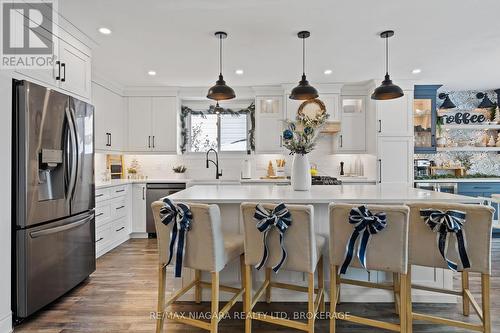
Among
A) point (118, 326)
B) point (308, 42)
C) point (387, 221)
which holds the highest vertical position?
point (308, 42)

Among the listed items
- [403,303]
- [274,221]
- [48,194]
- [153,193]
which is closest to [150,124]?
[153,193]

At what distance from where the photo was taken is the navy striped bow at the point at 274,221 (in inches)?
74.0

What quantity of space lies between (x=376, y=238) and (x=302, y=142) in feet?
3.69

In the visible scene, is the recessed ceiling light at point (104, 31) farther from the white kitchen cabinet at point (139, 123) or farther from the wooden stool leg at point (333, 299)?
the wooden stool leg at point (333, 299)

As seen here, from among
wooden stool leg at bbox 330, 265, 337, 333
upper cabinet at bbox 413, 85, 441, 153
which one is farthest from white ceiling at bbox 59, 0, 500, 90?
wooden stool leg at bbox 330, 265, 337, 333

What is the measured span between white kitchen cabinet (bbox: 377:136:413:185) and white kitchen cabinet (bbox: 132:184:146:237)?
12.7ft

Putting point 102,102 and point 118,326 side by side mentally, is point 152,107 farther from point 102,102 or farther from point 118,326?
point 118,326

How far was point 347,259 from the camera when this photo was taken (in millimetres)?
1917

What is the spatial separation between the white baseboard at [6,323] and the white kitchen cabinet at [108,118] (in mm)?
2671

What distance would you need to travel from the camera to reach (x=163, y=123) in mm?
5270

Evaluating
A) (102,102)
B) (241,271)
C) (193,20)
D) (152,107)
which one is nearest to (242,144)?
(152,107)

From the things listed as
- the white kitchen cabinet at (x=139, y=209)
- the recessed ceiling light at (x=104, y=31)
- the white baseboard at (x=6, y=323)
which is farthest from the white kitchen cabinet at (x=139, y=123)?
the white baseboard at (x=6, y=323)

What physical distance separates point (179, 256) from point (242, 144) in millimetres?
3931

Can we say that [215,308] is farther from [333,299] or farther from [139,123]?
[139,123]
